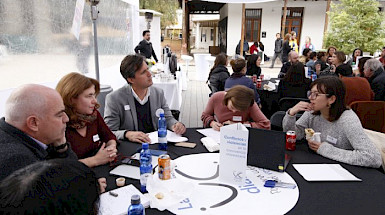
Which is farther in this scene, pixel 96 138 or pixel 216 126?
pixel 216 126

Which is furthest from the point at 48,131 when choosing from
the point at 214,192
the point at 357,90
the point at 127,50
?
the point at 127,50

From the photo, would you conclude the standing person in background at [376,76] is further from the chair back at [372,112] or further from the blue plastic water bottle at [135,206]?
the blue plastic water bottle at [135,206]

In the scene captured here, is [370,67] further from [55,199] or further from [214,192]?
[55,199]

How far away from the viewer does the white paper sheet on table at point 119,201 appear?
116 centimetres

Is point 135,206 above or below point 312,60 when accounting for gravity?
below

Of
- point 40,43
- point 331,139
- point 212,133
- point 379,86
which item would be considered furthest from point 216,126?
point 379,86

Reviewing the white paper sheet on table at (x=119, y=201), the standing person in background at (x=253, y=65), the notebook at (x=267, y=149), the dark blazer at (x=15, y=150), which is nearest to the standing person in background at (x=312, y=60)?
the standing person in background at (x=253, y=65)

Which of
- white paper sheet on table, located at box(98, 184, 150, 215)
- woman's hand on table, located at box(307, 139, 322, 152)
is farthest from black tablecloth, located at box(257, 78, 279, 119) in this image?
white paper sheet on table, located at box(98, 184, 150, 215)

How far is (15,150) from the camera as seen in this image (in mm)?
1075

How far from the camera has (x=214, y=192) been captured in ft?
4.37

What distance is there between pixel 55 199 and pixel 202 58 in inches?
351

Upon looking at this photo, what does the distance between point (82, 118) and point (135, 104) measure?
0.67 metres

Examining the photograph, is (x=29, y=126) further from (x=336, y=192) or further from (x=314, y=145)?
(x=314, y=145)

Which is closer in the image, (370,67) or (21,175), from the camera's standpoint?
(21,175)
